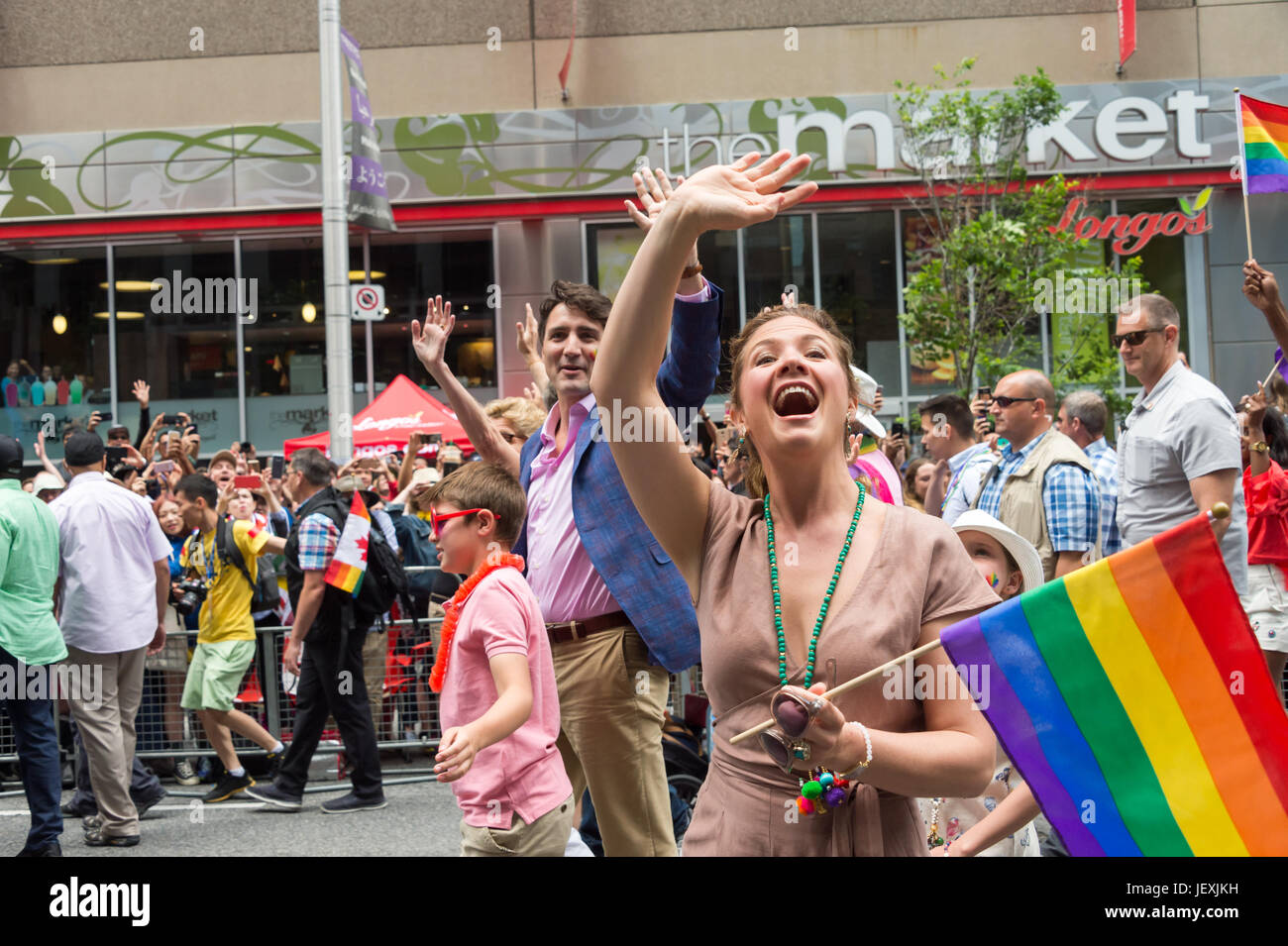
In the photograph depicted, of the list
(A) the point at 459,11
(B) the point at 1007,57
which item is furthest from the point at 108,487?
(B) the point at 1007,57

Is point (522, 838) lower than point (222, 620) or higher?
lower

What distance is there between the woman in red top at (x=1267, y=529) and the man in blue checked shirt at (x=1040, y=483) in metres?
0.97

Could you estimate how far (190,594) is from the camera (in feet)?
27.2

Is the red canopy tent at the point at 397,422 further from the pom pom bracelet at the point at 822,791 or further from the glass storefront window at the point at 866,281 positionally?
the pom pom bracelet at the point at 822,791

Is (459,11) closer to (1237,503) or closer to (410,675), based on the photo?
(410,675)

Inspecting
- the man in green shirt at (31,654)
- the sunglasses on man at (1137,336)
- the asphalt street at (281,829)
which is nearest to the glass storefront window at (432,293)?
the asphalt street at (281,829)

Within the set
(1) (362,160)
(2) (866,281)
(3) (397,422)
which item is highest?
(1) (362,160)

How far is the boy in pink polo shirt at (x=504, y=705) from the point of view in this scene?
11.1 feet

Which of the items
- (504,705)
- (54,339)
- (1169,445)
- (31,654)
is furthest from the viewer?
(54,339)

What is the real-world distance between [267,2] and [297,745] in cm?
1558

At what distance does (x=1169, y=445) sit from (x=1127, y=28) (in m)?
14.8
